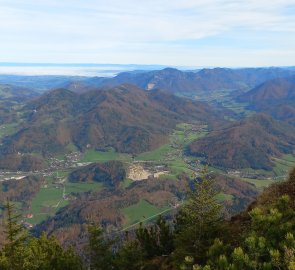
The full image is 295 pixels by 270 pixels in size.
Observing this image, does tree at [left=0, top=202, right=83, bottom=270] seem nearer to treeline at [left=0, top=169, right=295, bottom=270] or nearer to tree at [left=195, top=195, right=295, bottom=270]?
treeline at [left=0, top=169, right=295, bottom=270]

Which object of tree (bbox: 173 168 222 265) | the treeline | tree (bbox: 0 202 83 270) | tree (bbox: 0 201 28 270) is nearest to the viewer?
the treeline

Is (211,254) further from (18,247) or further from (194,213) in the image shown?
(18,247)

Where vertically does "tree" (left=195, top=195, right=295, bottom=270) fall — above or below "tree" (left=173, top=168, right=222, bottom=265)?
above

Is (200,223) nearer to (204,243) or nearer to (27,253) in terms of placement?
(204,243)

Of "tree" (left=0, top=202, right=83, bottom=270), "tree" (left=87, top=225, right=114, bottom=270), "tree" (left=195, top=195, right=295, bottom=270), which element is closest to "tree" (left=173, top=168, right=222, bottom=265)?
"tree" (left=195, top=195, right=295, bottom=270)

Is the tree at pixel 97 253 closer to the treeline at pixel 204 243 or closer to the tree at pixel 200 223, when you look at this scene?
the treeline at pixel 204 243

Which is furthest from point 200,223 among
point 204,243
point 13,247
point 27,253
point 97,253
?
point 97,253

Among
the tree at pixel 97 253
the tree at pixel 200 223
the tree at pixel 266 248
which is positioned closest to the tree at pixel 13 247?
the tree at pixel 97 253

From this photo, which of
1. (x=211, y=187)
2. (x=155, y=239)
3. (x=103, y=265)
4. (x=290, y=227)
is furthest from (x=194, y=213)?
(x=103, y=265)
